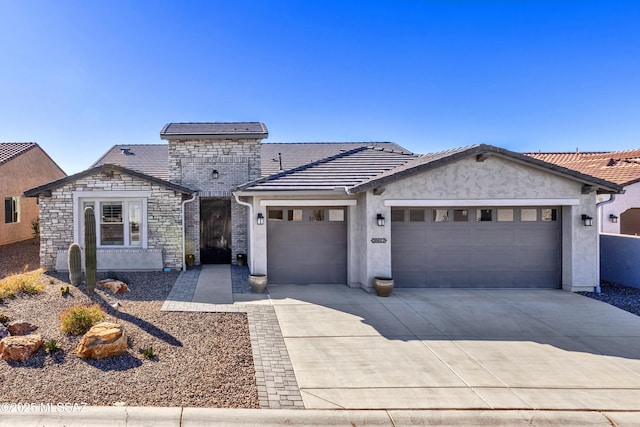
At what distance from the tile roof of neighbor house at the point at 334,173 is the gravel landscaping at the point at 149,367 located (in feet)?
14.1

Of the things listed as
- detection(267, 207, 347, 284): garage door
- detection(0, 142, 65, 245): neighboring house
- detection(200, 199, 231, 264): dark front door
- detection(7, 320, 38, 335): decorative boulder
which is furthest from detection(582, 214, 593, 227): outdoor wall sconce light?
detection(0, 142, 65, 245): neighboring house

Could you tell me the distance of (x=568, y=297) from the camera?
31.7 feet

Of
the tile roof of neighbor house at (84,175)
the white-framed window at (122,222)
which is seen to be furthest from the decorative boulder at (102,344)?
the tile roof of neighbor house at (84,175)

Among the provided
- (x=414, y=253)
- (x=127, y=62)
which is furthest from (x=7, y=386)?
(x=127, y=62)

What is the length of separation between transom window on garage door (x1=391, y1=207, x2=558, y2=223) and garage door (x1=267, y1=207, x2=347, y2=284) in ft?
6.46

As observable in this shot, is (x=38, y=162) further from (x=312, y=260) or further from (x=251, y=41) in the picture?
(x=312, y=260)

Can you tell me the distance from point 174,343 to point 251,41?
12251 mm

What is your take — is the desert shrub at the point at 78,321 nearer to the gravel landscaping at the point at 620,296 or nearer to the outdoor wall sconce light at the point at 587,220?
the gravel landscaping at the point at 620,296

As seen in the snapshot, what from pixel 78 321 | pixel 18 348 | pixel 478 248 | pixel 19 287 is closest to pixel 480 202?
pixel 478 248

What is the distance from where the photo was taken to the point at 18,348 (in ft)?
17.9

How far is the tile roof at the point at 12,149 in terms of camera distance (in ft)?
61.3

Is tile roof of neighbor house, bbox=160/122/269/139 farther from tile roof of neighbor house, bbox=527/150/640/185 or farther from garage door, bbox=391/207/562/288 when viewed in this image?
tile roof of neighbor house, bbox=527/150/640/185

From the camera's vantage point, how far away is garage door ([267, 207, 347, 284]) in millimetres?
11016

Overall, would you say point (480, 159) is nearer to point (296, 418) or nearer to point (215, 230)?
point (296, 418)
